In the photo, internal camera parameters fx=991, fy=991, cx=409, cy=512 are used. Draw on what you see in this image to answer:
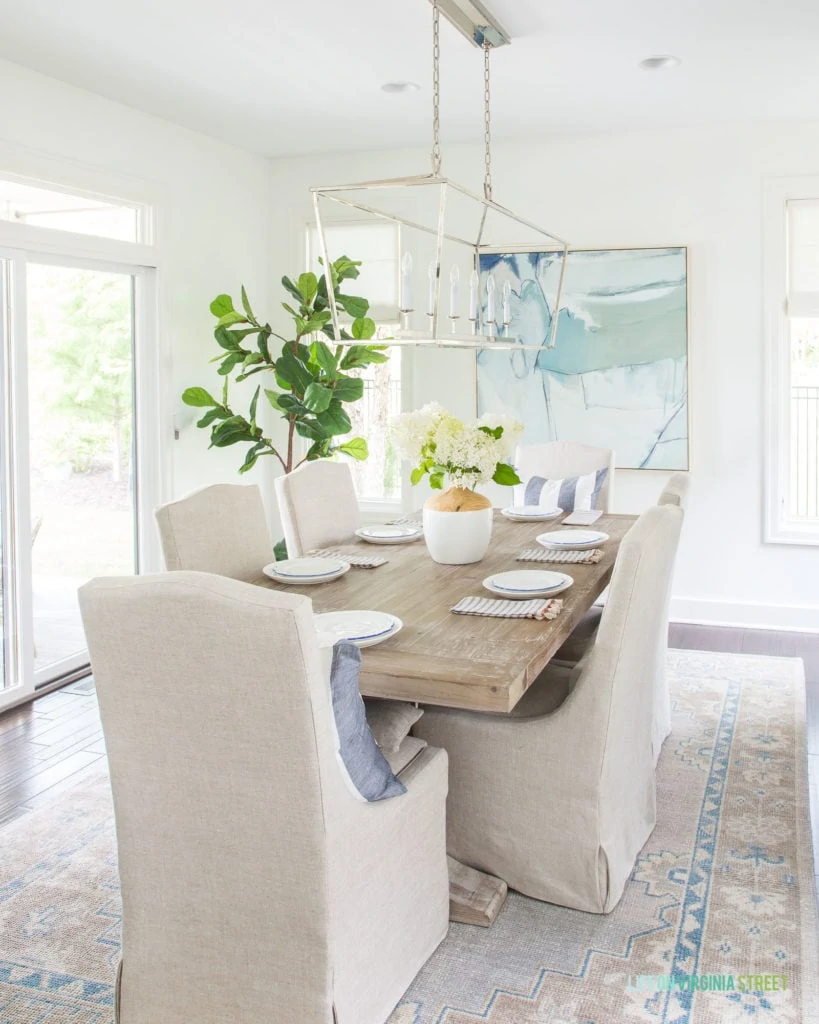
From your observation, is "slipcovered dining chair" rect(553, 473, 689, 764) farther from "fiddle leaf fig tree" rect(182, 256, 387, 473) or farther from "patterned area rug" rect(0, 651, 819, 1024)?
"fiddle leaf fig tree" rect(182, 256, 387, 473)

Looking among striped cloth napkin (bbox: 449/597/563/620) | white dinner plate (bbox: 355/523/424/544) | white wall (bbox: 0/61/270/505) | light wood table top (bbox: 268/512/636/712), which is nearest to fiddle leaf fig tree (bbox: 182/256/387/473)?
white wall (bbox: 0/61/270/505)

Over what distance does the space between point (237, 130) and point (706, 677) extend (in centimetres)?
364

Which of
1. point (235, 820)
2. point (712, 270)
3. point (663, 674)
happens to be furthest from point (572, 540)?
point (712, 270)

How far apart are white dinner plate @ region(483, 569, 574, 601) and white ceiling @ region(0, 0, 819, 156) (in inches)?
78.0

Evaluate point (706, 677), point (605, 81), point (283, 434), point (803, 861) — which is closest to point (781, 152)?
point (605, 81)

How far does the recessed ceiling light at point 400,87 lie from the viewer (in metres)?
4.39

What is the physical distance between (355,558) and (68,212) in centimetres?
230

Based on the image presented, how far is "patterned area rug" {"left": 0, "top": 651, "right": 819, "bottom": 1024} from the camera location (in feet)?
6.88

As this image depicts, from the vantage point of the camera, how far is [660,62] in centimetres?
409

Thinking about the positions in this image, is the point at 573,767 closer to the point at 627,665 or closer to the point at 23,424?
the point at 627,665

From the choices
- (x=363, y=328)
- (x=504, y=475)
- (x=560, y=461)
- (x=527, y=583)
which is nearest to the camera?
(x=527, y=583)

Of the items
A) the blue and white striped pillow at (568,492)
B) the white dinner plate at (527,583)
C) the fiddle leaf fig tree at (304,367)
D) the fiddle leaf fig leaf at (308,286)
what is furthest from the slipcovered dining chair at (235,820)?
the fiddle leaf fig leaf at (308,286)

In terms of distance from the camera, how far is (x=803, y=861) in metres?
2.70

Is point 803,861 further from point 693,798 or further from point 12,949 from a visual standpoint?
point 12,949
